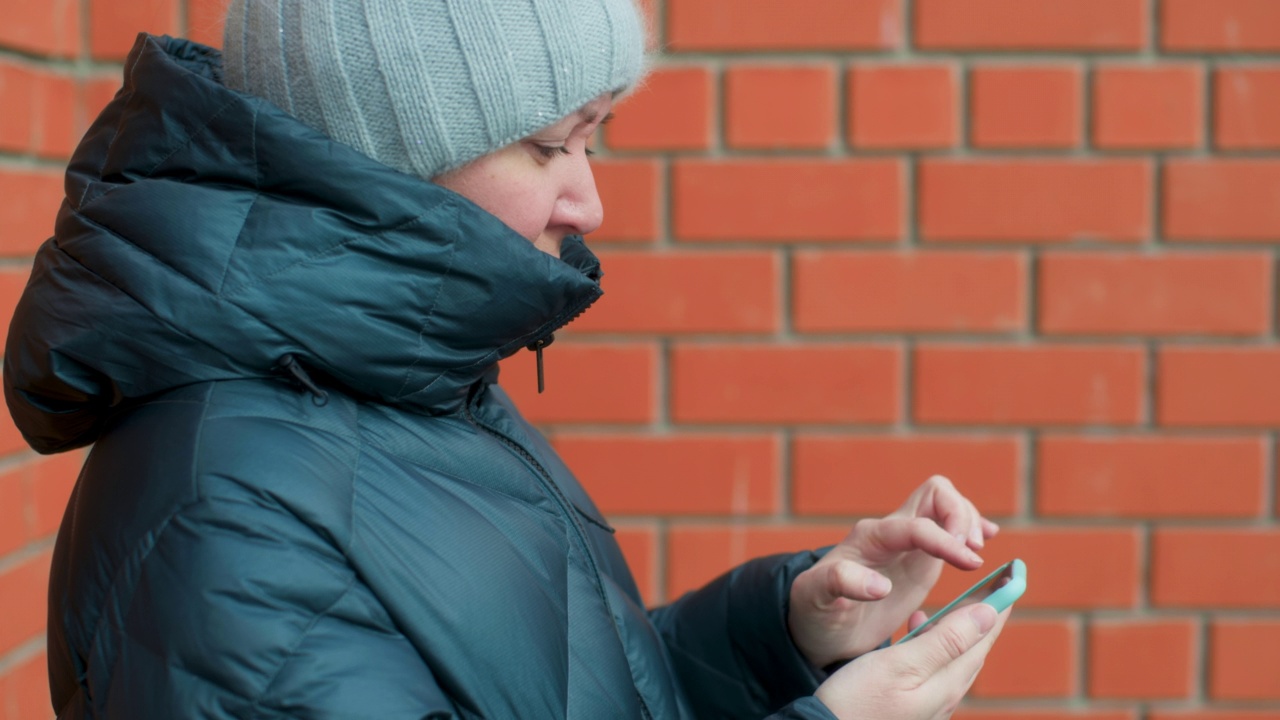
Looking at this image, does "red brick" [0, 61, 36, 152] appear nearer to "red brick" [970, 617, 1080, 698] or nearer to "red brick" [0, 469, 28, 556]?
"red brick" [0, 469, 28, 556]

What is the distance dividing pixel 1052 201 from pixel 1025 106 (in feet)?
0.51

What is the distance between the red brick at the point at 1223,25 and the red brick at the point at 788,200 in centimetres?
48

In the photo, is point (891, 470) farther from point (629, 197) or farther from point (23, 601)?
point (23, 601)

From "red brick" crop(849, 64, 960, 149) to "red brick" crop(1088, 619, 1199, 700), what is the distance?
32.7 inches

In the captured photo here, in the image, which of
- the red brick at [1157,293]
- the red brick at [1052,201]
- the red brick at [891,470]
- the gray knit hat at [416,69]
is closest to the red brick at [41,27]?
the gray knit hat at [416,69]

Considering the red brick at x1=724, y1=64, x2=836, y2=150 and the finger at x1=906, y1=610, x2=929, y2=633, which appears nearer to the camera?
the finger at x1=906, y1=610, x2=929, y2=633

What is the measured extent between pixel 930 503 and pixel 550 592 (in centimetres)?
47

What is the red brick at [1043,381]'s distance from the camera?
5.93ft

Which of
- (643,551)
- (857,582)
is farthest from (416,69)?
(643,551)

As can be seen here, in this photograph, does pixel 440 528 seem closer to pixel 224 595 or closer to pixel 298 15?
pixel 224 595

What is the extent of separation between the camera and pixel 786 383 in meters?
Result: 1.83

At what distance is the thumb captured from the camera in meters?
1.02

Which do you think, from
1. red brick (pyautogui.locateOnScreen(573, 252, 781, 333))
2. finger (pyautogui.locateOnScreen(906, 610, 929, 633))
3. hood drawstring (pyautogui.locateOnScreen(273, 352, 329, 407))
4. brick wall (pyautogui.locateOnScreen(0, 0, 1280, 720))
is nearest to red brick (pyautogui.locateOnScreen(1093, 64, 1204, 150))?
brick wall (pyautogui.locateOnScreen(0, 0, 1280, 720))

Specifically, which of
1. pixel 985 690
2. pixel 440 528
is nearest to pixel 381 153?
pixel 440 528
